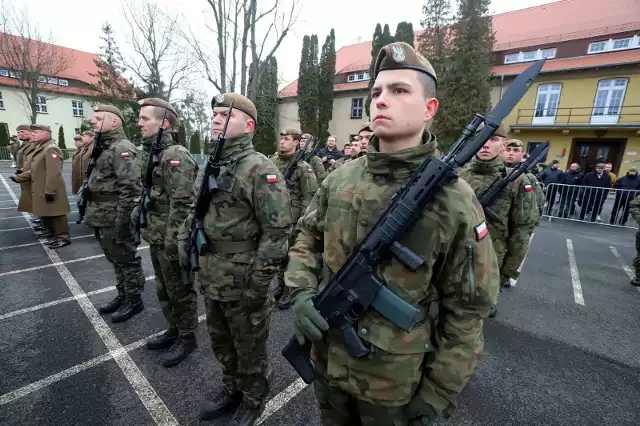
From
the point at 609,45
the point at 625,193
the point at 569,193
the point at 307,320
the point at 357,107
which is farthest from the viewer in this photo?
the point at 357,107

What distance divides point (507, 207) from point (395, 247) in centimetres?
309

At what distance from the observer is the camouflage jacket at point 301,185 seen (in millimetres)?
4828

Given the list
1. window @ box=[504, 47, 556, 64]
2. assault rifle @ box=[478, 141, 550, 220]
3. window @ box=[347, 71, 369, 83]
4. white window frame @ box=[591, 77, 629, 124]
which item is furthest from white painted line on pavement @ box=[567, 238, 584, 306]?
window @ box=[347, 71, 369, 83]

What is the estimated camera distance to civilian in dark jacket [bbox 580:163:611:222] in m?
10.4

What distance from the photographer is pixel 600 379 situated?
305 cm

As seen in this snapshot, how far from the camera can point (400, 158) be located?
134 cm

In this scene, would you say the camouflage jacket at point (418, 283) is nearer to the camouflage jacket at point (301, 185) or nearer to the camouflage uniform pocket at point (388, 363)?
the camouflage uniform pocket at point (388, 363)

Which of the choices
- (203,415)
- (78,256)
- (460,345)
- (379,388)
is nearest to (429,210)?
(460,345)

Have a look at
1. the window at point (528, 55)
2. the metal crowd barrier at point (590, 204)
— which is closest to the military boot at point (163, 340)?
the metal crowd barrier at point (590, 204)

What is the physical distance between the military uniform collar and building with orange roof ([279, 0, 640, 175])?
74.2ft

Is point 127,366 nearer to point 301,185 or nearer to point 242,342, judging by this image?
point 242,342

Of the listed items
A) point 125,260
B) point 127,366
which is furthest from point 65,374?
point 125,260

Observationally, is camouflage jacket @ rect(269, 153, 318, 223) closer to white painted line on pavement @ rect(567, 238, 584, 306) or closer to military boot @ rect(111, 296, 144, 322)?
military boot @ rect(111, 296, 144, 322)

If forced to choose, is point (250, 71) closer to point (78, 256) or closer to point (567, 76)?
point (78, 256)
